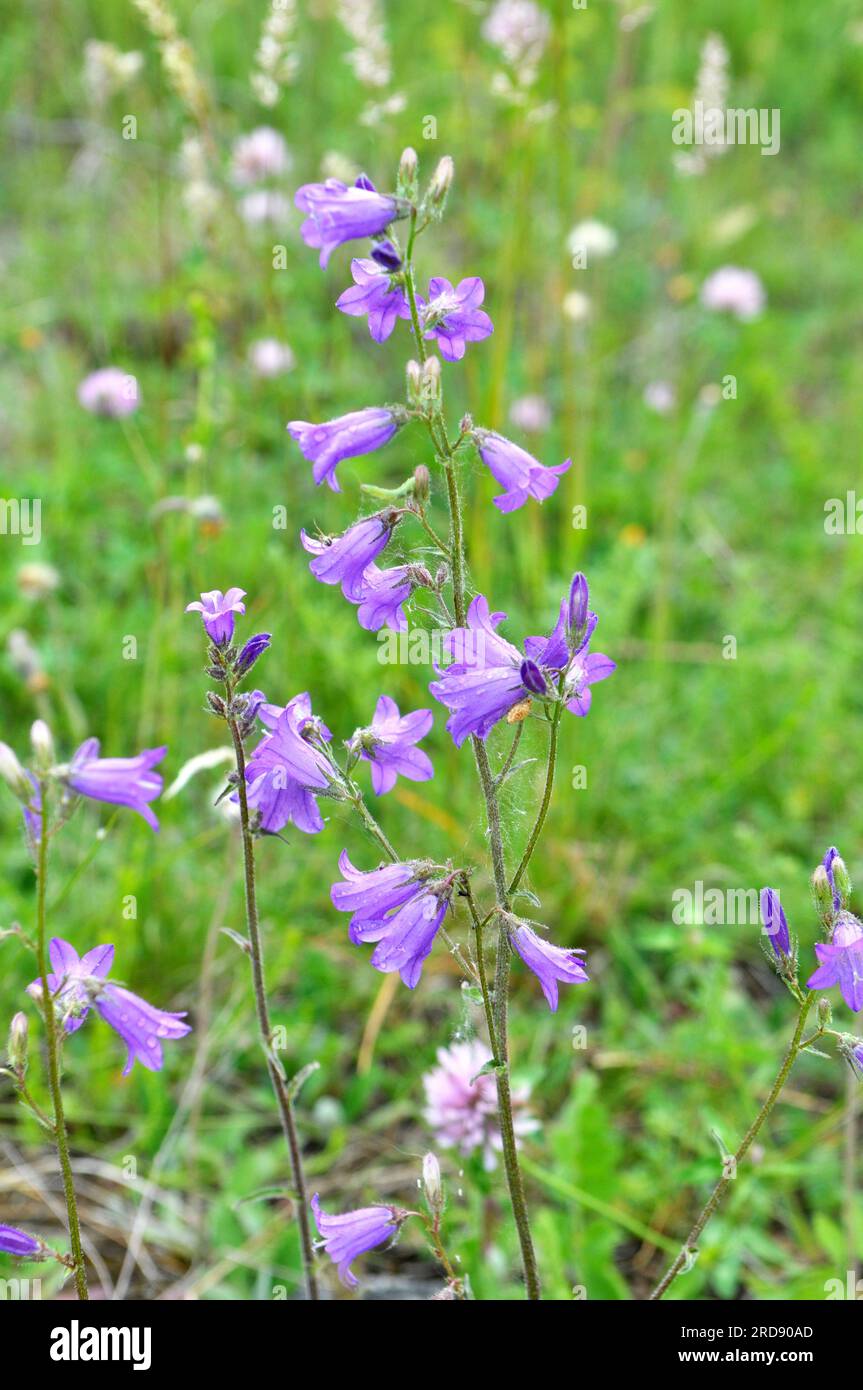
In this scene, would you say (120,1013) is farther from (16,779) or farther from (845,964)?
(845,964)

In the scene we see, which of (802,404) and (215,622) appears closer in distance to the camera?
(215,622)

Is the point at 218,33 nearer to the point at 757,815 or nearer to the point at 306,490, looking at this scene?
the point at 306,490

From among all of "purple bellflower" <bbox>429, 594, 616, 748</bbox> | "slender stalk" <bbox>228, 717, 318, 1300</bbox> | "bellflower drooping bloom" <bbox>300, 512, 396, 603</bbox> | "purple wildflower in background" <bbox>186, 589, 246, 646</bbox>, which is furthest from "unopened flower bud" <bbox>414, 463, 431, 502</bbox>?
"slender stalk" <bbox>228, 717, 318, 1300</bbox>

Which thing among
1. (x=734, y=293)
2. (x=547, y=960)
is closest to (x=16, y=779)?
(x=547, y=960)

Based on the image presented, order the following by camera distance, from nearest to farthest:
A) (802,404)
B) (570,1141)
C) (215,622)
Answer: (215,622) < (570,1141) < (802,404)

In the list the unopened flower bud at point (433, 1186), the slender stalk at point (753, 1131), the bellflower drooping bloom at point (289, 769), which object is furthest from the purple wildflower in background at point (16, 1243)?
the slender stalk at point (753, 1131)
